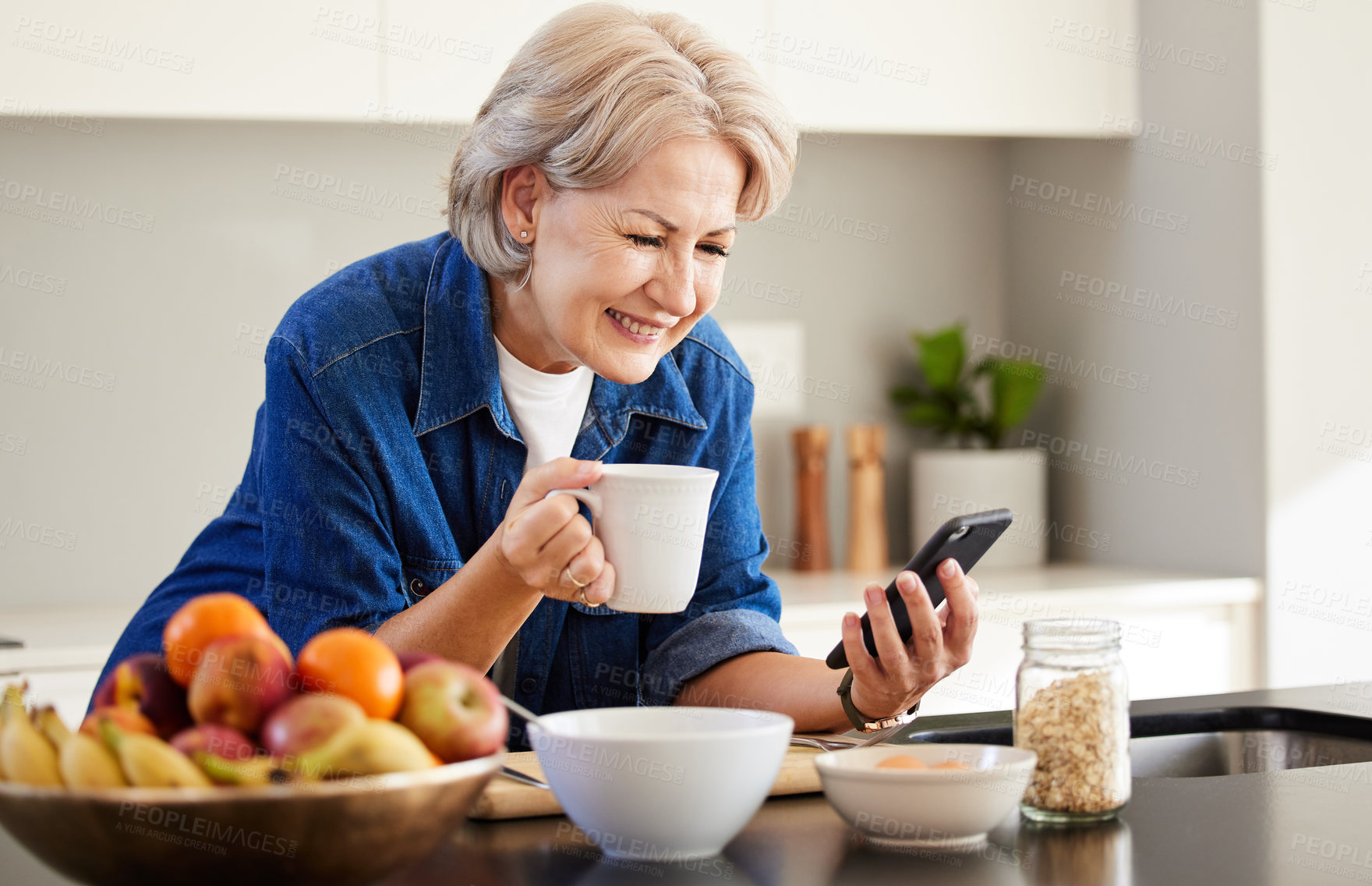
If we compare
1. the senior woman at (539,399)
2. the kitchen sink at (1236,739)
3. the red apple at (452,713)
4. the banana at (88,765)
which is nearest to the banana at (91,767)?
the banana at (88,765)

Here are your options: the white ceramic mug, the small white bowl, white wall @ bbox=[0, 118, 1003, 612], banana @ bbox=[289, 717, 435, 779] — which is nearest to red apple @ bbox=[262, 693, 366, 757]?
banana @ bbox=[289, 717, 435, 779]

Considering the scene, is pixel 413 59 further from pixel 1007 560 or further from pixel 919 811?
pixel 919 811

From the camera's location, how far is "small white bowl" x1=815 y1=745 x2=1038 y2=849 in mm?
759

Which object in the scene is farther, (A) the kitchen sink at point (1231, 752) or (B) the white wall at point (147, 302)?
(B) the white wall at point (147, 302)

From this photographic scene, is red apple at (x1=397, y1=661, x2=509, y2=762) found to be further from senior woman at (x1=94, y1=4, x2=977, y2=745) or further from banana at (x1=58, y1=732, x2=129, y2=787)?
senior woman at (x1=94, y1=4, x2=977, y2=745)

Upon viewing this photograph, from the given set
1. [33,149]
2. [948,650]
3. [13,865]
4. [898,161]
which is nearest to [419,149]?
[33,149]

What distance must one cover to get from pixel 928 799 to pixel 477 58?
74.2 inches

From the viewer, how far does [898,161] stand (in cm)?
311

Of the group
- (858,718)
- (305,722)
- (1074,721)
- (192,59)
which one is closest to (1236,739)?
(858,718)

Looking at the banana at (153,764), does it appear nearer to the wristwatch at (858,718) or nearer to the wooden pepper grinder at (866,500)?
the wristwatch at (858,718)

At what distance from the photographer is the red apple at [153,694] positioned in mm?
641

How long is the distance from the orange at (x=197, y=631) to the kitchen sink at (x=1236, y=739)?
2.27 ft

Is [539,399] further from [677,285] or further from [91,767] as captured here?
[91,767]

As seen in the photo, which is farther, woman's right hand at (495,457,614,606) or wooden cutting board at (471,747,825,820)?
woman's right hand at (495,457,614,606)
